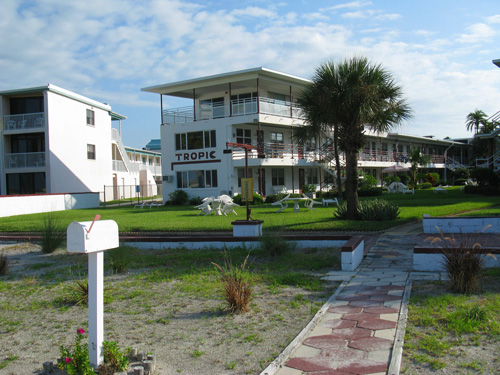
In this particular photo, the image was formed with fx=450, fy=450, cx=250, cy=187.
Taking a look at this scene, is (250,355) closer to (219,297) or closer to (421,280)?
(219,297)

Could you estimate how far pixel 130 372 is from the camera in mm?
4059

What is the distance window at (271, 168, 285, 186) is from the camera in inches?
1378

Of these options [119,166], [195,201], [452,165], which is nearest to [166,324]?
[195,201]

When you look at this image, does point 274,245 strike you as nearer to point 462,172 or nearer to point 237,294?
point 237,294

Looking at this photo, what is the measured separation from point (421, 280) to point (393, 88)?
10165 mm

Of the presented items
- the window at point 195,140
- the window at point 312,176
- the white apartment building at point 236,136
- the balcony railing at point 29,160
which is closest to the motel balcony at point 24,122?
the balcony railing at point 29,160

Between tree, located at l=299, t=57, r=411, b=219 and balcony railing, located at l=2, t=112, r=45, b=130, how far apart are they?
2615cm

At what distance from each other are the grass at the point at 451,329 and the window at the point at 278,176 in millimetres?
28589

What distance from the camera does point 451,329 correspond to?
4.84 metres

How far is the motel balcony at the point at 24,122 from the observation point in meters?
34.7

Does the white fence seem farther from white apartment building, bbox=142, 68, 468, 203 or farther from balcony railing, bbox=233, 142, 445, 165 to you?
balcony railing, bbox=233, 142, 445, 165

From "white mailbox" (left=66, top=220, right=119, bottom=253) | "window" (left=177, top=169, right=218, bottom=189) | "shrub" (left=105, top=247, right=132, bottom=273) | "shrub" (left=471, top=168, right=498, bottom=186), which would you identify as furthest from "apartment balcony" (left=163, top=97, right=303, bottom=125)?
"white mailbox" (left=66, top=220, right=119, bottom=253)

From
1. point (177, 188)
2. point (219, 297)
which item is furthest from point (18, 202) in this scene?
point (219, 297)

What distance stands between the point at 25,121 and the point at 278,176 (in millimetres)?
20056
